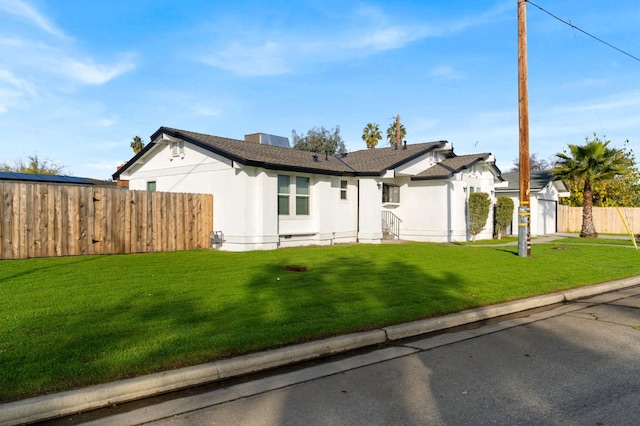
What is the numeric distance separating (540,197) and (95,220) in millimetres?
27030

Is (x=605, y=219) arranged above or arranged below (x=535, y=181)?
below

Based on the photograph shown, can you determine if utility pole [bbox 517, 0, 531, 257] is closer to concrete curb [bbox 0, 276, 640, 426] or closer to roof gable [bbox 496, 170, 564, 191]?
concrete curb [bbox 0, 276, 640, 426]

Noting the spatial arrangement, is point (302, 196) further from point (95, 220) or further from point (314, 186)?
point (95, 220)

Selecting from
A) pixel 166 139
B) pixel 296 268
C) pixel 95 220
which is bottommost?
pixel 296 268

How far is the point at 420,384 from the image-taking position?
510cm

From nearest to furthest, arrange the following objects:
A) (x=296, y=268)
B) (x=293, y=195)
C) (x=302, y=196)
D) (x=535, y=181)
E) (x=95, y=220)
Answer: (x=296, y=268), (x=95, y=220), (x=293, y=195), (x=302, y=196), (x=535, y=181)

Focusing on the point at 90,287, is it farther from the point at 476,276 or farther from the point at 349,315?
the point at 476,276

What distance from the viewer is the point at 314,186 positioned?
781 inches

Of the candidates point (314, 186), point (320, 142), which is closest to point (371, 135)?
point (320, 142)

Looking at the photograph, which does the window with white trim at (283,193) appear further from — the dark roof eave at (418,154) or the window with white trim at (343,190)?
the dark roof eave at (418,154)

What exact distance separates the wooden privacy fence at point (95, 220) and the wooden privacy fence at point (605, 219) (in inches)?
1144

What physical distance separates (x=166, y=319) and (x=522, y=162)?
1250 cm

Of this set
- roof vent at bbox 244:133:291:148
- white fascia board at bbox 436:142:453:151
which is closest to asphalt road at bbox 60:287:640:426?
white fascia board at bbox 436:142:453:151

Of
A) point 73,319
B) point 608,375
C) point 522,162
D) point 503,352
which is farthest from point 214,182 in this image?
point 608,375
